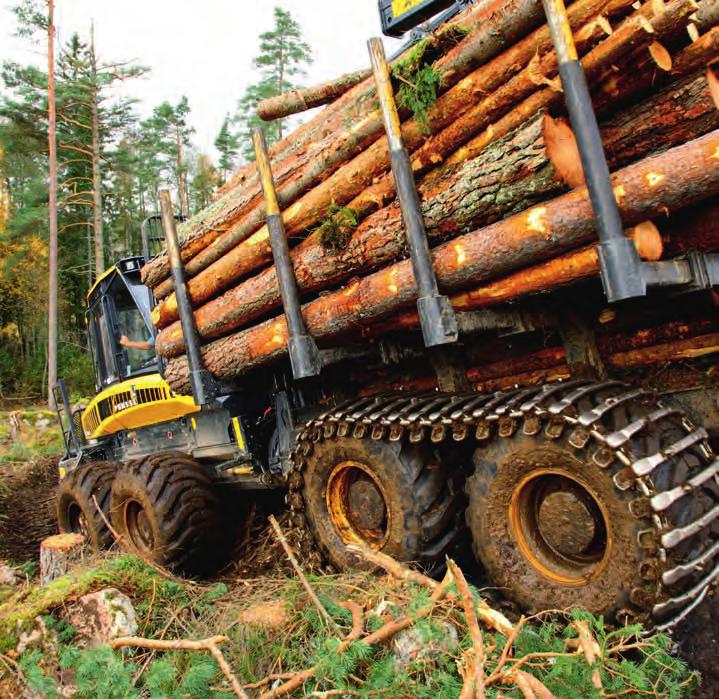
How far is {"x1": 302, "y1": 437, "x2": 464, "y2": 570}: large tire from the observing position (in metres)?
3.69

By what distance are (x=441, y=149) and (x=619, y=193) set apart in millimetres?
1128

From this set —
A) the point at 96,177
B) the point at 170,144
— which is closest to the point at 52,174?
the point at 96,177

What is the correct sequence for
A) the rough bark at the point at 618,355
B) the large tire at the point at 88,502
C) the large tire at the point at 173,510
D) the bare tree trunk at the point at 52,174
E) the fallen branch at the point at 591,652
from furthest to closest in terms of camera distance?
the bare tree trunk at the point at 52,174 → the large tire at the point at 88,502 → the large tire at the point at 173,510 → the rough bark at the point at 618,355 → the fallen branch at the point at 591,652

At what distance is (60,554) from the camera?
5.28 m

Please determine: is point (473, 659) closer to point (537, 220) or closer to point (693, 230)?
point (537, 220)

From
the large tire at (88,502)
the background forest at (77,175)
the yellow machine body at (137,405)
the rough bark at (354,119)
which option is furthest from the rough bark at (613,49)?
the background forest at (77,175)

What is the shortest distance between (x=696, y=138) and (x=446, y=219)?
122cm

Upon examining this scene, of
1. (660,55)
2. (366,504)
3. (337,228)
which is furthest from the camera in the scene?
(366,504)

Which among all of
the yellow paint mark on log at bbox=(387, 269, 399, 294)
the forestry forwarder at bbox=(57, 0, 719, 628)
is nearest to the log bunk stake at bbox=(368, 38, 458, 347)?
the forestry forwarder at bbox=(57, 0, 719, 628)

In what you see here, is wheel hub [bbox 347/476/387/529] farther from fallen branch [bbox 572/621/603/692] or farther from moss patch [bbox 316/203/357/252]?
fallen branch [bbox 572/621/603/692]

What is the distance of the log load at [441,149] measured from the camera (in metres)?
Result: 2.57

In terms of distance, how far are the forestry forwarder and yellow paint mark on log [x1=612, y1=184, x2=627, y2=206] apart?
4.1 inches

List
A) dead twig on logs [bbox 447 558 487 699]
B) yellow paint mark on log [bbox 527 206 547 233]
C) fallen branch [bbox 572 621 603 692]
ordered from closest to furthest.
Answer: dead twig on logs [bbox 447 558 487 699]
fallen branch [bbox 572 621 603 692]
yellow paint mark on log [bbox 527 206 547 233]

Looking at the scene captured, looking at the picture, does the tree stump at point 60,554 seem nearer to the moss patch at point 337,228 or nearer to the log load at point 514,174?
the log load at point 514,174
